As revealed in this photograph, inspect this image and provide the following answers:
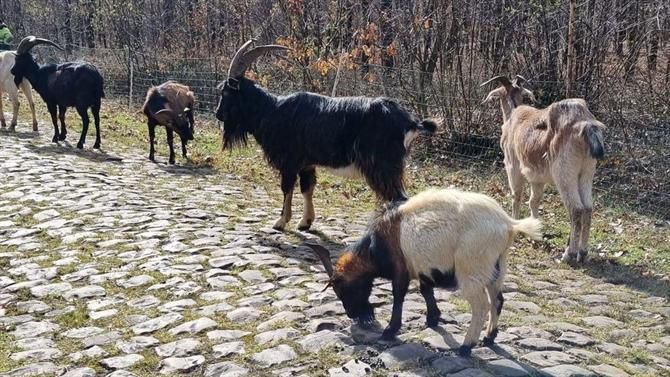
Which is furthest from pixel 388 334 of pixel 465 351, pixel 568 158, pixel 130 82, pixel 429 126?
pixel 130 82

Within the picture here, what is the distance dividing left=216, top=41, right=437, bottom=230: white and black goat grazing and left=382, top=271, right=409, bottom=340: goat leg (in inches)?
84.9

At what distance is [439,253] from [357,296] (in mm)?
785

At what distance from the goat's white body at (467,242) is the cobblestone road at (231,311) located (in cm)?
45

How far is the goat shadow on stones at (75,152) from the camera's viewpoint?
12.2 m

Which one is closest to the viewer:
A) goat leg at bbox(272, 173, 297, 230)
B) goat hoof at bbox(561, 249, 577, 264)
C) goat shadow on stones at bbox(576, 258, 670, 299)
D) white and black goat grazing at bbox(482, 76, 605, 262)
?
goat shadow on stones at bbox(576, 258, 670, 299)

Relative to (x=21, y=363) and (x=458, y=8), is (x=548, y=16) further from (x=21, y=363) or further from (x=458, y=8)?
(x=21, y=363)

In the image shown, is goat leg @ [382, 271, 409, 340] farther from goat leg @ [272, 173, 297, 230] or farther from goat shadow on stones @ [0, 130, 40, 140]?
goat shadow on stones @ [0, 130, 40, 140]

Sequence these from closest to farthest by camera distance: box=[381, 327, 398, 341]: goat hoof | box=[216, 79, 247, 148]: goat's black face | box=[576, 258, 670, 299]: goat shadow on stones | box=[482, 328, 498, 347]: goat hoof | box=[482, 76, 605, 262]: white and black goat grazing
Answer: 1. box=[482, 328, 498, 347]: goat hoof
2. box=[381, 327, 398, 341]: goat hoof
3. box=[576, 258, 670, 299]: goat shadow on stones
4. box=[482, 76, 605, 262]: white and black goat grazing
5. box=[216, 79, 247, 148]: goat's black face

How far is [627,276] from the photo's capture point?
6832 mm

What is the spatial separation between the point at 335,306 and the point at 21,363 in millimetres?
2146

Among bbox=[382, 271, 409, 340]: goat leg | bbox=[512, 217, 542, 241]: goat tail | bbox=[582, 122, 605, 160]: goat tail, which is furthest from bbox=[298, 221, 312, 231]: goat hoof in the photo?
bbox=[512, 217, 542, 241]: goat tail

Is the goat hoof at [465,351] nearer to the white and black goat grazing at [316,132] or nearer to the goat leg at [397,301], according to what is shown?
the goat leg at [397,301]

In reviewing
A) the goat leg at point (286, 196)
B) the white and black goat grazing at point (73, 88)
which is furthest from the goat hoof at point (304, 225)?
the white and black goat grazing at point (73, 88)

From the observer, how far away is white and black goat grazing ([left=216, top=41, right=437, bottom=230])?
7211 millimetres
